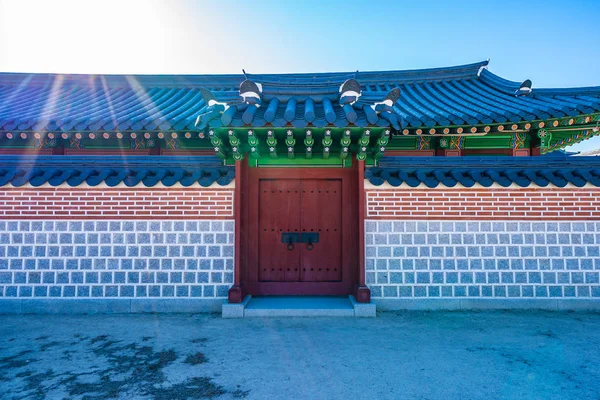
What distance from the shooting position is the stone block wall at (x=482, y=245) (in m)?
4.79

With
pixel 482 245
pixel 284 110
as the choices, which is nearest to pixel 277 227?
pixel 284 110

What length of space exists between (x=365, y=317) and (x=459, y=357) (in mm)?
1401

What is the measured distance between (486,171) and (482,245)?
1.09 m

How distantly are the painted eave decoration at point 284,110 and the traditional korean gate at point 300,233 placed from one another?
21.0 inches

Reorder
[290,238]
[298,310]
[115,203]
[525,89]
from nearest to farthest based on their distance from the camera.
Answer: [298,310]
[115,203]
[290,238]
[525,89]

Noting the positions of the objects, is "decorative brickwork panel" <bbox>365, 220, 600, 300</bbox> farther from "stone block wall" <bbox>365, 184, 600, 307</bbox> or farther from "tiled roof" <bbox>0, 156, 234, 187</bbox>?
"tiled roof" <bbox>0, 156, 234, 187</bbox>

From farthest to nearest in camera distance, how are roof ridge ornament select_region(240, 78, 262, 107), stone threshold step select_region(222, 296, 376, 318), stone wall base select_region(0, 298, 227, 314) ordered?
stone wall base select_region(0, 298, 227, 314)
stone threshold step select_region(222, 296, 376, 318)
roof ridge ornament select_region(240, 78, 262, 107)

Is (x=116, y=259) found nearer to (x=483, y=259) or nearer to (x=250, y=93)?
(x=250, y=93)

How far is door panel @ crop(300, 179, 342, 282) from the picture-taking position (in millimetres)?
5176

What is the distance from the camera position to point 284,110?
4.32 m

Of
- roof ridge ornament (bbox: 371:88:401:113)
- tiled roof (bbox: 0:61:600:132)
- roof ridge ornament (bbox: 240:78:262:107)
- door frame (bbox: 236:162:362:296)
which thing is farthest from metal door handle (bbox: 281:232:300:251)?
roof ridge ornament (bbox: 371:88:401:113)

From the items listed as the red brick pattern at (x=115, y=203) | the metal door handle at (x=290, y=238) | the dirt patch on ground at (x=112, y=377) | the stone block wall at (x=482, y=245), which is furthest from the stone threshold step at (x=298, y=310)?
the red brick pattern at (x=115, y=203)

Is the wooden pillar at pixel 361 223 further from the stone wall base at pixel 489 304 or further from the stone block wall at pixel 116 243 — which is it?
the stone block wall at pixel 116 243

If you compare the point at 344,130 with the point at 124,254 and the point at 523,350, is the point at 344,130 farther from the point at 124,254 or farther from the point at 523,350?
the point at 124,254
